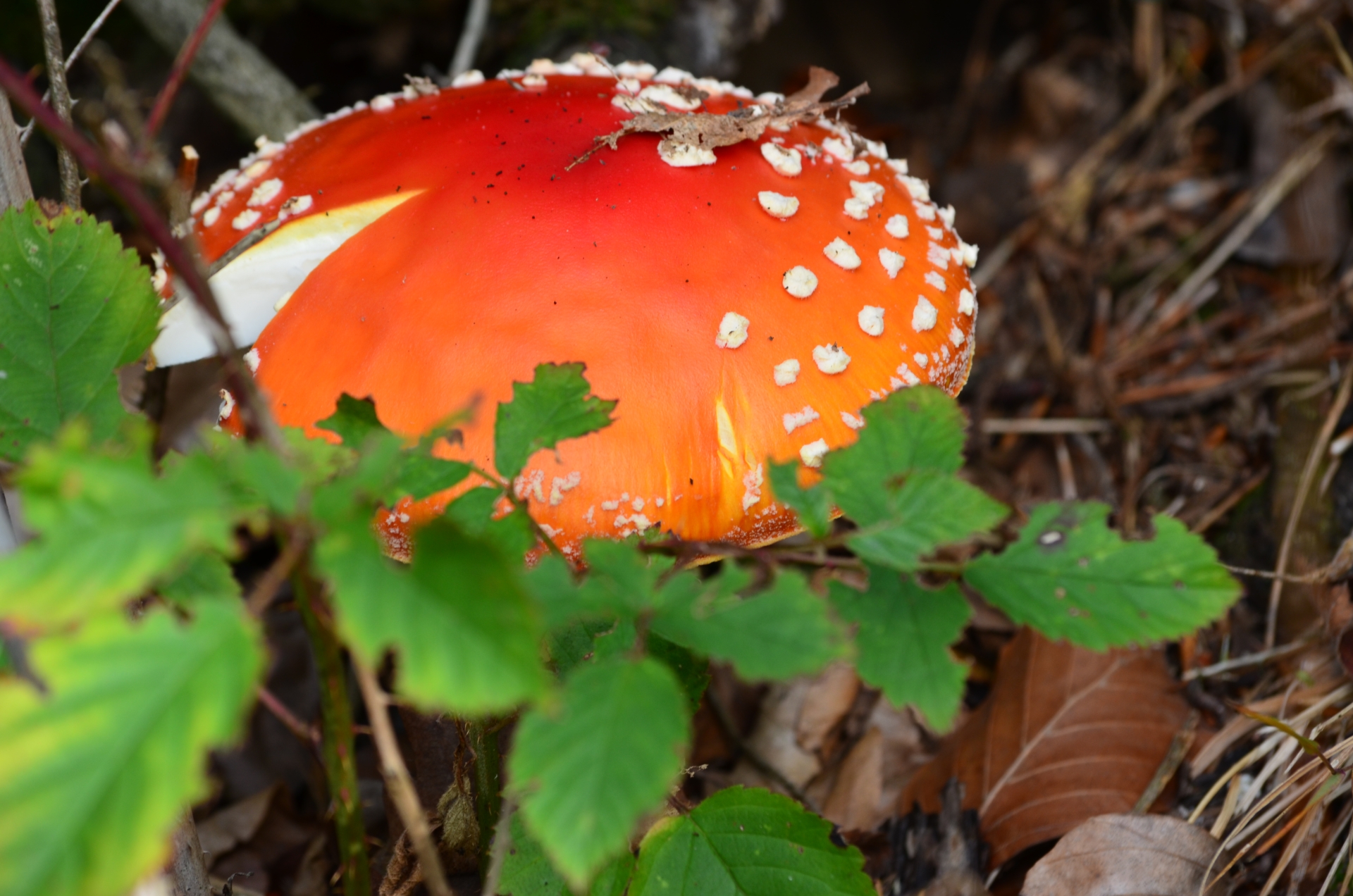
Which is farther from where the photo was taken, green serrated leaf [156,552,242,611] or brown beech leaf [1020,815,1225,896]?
brown beech leaf [1020,815,1225,896]

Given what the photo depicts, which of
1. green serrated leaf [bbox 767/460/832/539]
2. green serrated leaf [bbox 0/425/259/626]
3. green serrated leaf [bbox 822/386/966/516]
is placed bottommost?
green serrated leaf [bbox 767/460/832/539]

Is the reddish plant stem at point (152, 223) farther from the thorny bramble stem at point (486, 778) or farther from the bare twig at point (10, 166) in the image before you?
the bare twig at point (10, 166)

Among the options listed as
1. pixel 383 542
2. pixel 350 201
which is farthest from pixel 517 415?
pixel 350 201

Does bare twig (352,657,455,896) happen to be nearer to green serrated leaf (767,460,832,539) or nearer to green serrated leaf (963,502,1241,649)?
green serrated leaf (767,460,832,539)

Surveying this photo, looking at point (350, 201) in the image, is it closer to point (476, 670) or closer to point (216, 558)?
point (216, 558)

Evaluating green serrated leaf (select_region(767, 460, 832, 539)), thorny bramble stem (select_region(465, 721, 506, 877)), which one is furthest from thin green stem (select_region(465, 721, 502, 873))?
green serrated leaf (select_region(767, 460, 832, 539))

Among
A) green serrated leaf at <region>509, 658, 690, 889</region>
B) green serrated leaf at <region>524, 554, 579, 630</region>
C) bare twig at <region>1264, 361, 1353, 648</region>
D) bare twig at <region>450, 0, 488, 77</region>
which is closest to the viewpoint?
green serrated leaf at <region>509, 658, 690, 889</region>
